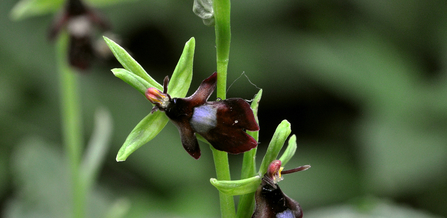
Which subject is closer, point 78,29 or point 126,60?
point 126,60

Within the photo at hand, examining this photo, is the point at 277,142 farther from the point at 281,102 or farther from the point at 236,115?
the point at 281,102

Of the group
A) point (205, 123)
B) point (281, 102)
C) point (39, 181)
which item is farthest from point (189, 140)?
point (281, 102)

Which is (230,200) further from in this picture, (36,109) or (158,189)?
(36,109)

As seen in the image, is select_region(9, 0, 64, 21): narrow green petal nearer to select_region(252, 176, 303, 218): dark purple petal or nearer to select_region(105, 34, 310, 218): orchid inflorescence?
select_region(105, 34, 310, 218): orchid inflorescence

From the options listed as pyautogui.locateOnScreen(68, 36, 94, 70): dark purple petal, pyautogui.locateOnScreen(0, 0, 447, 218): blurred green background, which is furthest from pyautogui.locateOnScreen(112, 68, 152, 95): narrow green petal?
pyautogui.locateOnScreen(0, 0, 447, 218): blurred green background

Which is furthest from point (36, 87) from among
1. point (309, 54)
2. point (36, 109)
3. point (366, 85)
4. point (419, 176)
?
point (419, 176)

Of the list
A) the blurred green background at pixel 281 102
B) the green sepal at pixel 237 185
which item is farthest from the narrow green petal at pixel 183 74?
the blurred green background at pixel 281 102

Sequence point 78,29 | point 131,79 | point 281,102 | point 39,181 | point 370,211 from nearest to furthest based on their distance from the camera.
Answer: point 131,79 → point 370,211 → point 78,29 → point 39,181 → point 281,102
